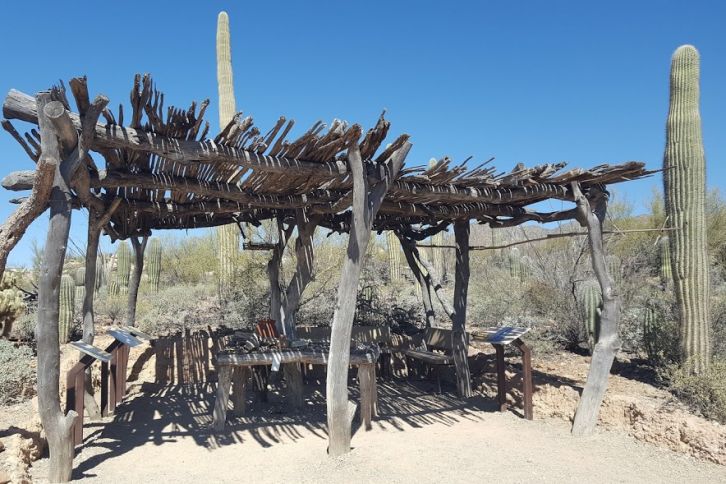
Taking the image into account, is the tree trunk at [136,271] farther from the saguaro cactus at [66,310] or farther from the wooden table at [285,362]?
the wooden table at [285,362]

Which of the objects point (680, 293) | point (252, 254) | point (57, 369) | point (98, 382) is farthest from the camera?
point (252, 254)

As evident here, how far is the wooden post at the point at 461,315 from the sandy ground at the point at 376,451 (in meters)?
0.61

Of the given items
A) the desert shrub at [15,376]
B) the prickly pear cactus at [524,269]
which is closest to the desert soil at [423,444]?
the desert shrub at [15,376]

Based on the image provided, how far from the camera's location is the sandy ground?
432cm

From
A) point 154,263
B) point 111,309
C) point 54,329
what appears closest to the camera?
point 54,329

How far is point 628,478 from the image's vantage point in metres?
4.30

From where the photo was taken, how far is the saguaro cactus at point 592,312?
8.38 metres

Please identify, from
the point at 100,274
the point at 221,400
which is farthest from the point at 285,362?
the point at 100,274

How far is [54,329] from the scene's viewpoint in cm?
396

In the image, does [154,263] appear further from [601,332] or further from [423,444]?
[601,332]

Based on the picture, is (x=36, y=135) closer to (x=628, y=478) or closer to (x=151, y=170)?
(x=151, y=170)

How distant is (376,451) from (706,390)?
11.1 ft

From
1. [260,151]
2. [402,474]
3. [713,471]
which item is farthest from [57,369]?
[713,471]

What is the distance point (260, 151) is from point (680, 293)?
5338 millimetres
